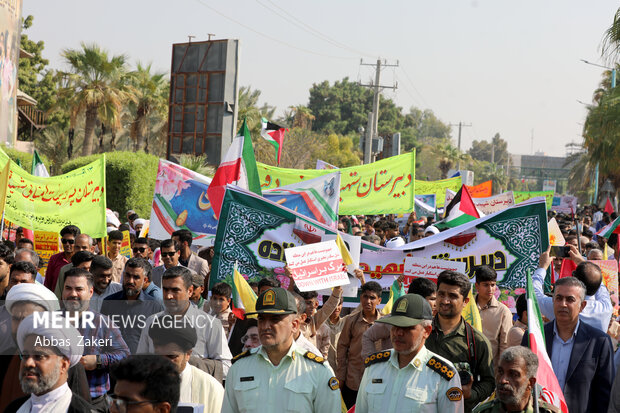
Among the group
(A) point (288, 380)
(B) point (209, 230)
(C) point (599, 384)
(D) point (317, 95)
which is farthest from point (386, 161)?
(D) point (317, 95)

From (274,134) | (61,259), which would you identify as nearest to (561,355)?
(61,259)

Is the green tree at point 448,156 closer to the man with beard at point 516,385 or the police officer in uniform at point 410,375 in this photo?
the man with beard at point 516,385

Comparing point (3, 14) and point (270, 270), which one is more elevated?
point (3, 14)

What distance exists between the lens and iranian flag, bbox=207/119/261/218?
9945mm

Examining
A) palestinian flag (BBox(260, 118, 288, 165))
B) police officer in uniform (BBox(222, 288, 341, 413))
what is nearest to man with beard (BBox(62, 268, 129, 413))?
police officer in uniform (BBox(222, 288, 341, 413))

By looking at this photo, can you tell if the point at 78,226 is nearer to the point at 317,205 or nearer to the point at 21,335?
the point at 317,205

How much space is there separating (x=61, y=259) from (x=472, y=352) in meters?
5.09

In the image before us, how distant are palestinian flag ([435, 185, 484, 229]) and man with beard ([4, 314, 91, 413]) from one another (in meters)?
7.84

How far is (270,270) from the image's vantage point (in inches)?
298

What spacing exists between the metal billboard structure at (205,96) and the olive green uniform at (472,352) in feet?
56.1

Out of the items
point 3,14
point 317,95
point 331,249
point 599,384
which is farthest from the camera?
point 317,95

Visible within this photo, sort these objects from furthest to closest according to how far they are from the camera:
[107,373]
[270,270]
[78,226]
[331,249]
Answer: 1. [78,226]
2. [270,270]
3. [331,249]
4. [107,373]

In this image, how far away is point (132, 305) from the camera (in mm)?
5926

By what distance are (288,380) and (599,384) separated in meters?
2.22
